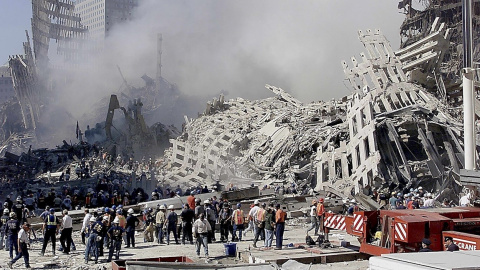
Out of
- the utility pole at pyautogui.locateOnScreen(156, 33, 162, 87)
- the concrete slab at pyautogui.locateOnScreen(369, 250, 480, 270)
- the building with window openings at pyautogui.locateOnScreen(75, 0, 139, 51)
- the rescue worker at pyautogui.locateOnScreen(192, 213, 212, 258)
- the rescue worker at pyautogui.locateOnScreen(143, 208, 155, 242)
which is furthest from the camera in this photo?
the building with window openings at pyautogui.locateOnScreen(75, 0, 139, 51)

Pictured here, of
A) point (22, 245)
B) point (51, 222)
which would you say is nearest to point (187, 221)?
point (51, 222)

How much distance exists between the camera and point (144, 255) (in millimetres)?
13016

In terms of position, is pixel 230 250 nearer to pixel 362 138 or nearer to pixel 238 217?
pixel 238 217

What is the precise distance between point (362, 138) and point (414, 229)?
36.4 feet

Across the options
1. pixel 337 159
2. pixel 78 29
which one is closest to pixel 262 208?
pixel 337 159

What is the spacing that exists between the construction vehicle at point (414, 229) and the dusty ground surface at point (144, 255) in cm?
103

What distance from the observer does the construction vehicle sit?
9.22m

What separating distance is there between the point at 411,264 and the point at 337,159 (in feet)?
52.4

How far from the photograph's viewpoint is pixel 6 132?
2835 inches

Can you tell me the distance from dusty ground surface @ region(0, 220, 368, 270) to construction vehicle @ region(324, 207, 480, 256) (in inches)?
40.7

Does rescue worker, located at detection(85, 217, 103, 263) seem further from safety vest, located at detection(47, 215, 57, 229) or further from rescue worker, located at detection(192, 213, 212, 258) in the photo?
rescue worker, located at detection(192, 213, 212, 258)

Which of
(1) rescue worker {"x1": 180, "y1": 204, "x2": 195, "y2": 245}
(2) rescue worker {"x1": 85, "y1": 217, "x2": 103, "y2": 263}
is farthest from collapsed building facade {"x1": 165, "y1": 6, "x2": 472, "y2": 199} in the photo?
(2) rescue worker {"x1": 85, "y1": 217, "x2": 103, "y2": 263}

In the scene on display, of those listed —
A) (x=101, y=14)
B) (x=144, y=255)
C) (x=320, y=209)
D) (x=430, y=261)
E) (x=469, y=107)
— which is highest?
(x=101, y=14)

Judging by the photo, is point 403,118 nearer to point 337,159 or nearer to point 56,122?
point 337,159
